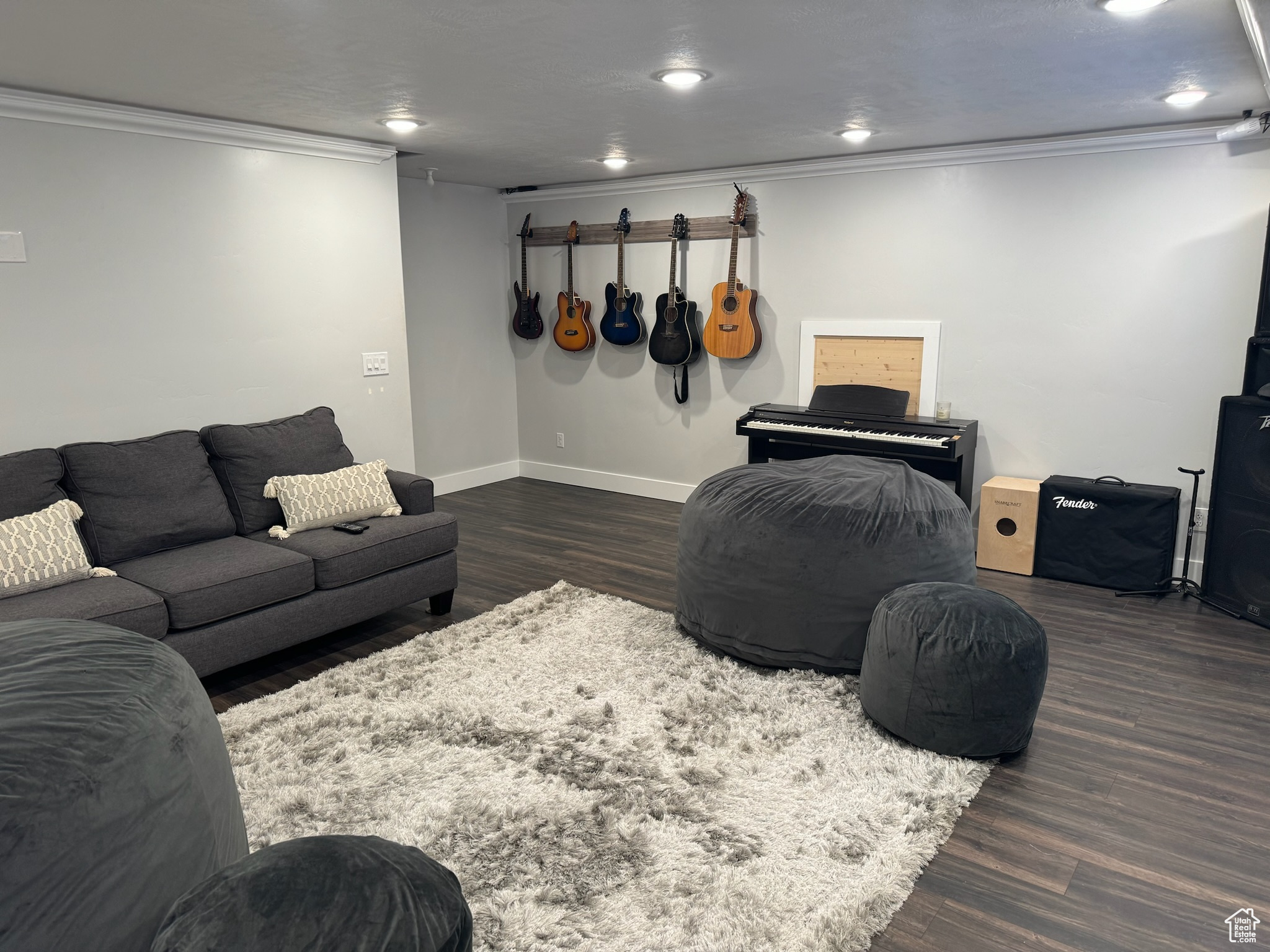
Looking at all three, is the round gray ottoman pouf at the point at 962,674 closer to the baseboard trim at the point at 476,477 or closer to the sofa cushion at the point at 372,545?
the sofa cushion at the point at 372,545

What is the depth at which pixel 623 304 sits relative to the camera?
6.13 m

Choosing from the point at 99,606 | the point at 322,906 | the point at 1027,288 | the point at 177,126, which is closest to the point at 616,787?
the point at 322,906

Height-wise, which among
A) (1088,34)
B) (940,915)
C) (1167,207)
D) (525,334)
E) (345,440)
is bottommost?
(940,915)

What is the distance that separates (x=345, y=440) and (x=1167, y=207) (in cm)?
441

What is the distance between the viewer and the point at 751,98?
3.54m

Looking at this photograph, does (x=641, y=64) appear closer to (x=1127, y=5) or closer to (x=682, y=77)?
(x=682, y=77)

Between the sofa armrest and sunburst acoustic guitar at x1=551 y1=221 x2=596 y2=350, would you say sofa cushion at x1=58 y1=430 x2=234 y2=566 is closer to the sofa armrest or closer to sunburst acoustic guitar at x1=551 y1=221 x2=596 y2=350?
the sofa armrest

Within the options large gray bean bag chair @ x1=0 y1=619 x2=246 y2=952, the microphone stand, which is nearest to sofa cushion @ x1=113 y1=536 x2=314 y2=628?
large gray bean bag chair @ x1=0 y1=619 x2=246 y2=952

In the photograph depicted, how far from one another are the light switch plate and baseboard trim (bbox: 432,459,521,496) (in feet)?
10.0

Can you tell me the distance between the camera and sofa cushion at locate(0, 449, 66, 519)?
128 inches

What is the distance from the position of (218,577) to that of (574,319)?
3.71 metres

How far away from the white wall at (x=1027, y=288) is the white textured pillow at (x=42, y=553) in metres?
3.86

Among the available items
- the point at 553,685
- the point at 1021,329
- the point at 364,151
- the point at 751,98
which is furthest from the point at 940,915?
the point at 364,151

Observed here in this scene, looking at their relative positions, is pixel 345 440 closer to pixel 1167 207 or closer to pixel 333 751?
pixel 333 751
